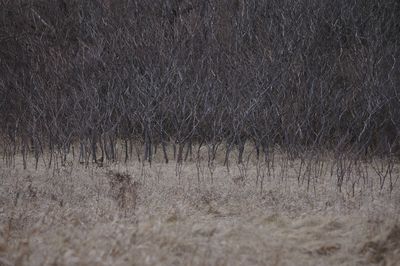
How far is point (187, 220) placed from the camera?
17.1ft

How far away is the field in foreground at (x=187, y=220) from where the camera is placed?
13.7ft

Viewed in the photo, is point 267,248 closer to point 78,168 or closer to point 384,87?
point 78,168

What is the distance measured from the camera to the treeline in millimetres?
9680

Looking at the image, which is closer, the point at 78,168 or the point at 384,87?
the point at 78,168

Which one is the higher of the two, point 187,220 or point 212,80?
point 212,80

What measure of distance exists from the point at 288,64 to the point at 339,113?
51.3 inches

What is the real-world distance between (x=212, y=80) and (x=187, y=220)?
5524 mm

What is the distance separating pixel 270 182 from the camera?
7109mm

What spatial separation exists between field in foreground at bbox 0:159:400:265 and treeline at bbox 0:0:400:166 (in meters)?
1.95

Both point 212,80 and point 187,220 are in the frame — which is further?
point 212,80

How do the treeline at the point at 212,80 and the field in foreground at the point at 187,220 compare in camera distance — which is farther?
the treeline at the point at 212,80

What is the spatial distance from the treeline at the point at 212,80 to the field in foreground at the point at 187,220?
1950mm

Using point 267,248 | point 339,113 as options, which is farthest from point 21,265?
point 339,113

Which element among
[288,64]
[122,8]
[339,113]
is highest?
[122,8]
